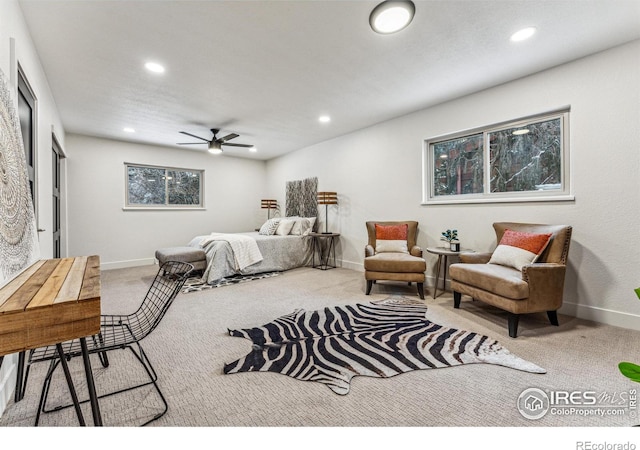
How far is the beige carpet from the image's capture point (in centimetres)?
145

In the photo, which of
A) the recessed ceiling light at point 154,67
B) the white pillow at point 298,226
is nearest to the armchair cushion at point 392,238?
the white pillow at point 298,226

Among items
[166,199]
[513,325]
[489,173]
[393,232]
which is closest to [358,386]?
[513,325]

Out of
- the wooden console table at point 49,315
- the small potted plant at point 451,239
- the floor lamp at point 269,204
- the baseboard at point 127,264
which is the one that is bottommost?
the baseboard at point 127,264

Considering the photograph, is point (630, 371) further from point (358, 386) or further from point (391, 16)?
point (391, 16)

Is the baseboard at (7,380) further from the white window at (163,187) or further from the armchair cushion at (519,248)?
the white window at (163,187)

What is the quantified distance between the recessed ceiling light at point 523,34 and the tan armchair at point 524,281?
5.56 ft

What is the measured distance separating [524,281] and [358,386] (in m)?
1.71

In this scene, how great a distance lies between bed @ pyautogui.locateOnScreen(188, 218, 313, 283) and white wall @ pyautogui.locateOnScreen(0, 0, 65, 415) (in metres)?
1.89

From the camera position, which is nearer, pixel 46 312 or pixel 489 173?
pixel 46 312

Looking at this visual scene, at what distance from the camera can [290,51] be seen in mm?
2576

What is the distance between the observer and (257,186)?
7.32 metres

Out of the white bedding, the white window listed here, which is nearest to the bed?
the white bedding

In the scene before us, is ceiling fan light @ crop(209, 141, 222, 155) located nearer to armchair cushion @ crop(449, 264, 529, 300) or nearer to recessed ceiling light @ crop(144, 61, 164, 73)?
recessed ceiling light @ crop(144, 61, 164, 73)

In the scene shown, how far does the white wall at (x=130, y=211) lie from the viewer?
5.03m
